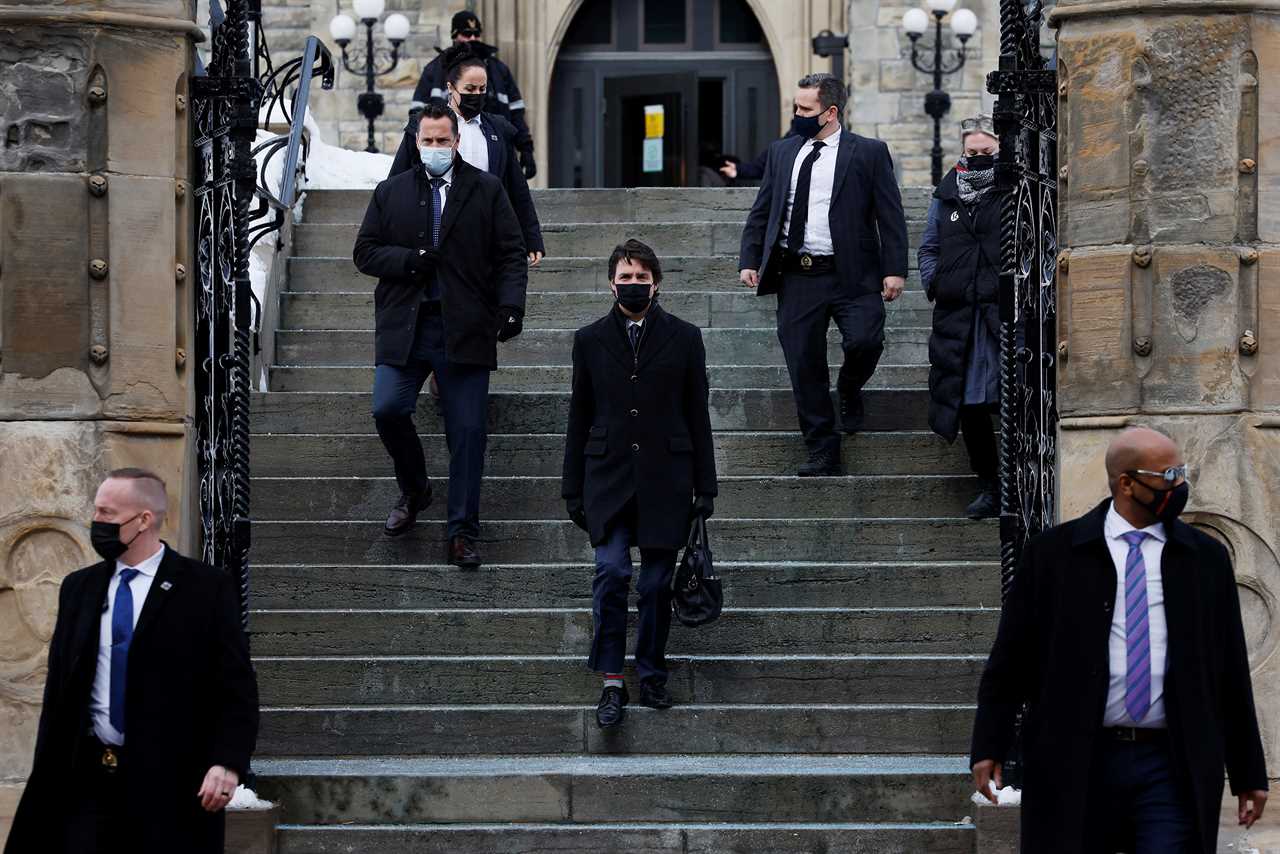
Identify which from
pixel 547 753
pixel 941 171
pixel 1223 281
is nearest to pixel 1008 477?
pixel 1223 281

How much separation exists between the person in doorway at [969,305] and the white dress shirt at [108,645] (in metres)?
4.60

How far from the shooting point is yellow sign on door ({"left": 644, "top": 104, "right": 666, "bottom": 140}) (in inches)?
939

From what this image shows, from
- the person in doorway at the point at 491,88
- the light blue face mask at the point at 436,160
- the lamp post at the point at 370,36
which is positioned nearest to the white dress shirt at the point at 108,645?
the light blue face mask at the point at 436,160

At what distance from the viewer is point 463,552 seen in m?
10.5

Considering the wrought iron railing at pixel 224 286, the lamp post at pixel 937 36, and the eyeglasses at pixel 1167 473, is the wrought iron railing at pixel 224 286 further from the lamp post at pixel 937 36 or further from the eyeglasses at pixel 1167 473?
the lamp post at pixel 937 36

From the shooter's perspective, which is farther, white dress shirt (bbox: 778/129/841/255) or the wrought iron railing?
white dress shirt (bbox: 778/129/841/255)

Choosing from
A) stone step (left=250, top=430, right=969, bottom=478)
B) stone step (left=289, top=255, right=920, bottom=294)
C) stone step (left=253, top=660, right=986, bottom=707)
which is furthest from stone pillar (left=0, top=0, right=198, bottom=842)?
stone step (left=289, top=255, right=920, bottom=294)

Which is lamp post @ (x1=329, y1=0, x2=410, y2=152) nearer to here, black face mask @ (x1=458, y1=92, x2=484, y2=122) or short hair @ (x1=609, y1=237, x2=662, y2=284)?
black face mask @ (x1=458, y1=92, x2=484, y2=122)

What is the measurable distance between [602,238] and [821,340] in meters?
3.04

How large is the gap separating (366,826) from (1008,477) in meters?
2.43

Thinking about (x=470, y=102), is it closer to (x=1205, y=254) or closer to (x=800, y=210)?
(x=800, y=210)

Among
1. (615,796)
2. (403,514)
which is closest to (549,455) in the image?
(403,514)

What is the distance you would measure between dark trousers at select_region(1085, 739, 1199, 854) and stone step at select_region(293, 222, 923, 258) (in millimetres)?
7566

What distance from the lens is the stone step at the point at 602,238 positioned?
14.2 meters
